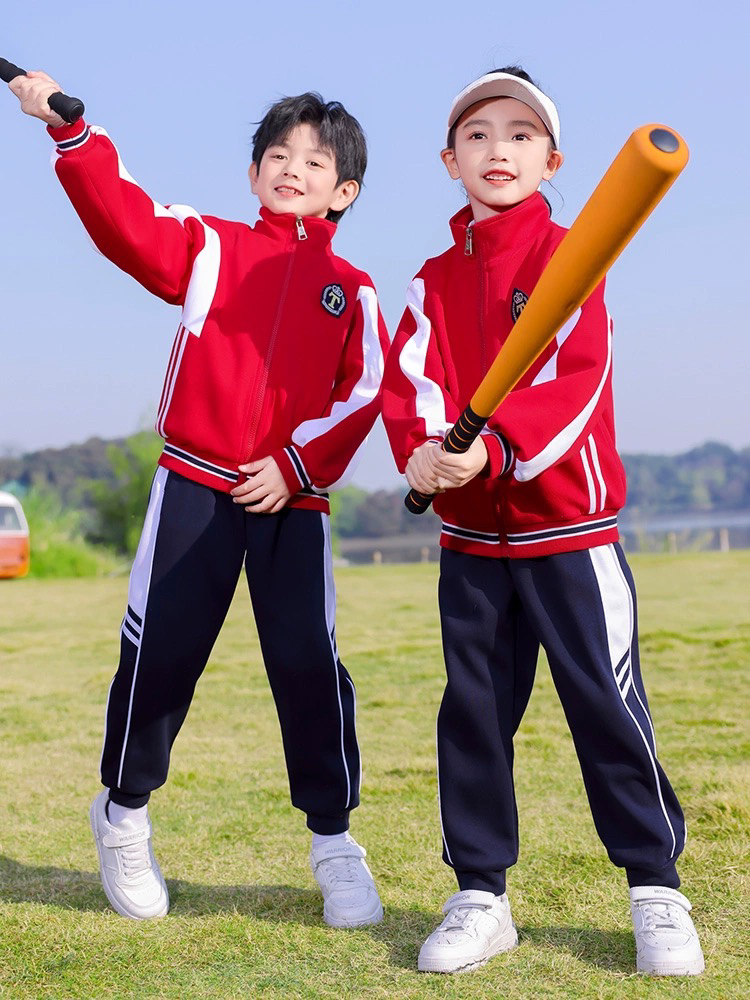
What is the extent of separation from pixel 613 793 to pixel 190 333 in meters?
1.38

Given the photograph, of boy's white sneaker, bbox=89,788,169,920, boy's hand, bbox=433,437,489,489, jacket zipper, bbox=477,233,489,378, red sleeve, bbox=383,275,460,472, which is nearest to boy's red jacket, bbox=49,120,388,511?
red sleeve, bbox=383,275,460,472

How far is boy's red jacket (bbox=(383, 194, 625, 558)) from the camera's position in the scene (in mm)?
2104

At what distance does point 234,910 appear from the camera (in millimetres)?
2531

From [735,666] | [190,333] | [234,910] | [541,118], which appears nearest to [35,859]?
[234,910]

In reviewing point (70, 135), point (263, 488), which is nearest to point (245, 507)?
point (263, 488)

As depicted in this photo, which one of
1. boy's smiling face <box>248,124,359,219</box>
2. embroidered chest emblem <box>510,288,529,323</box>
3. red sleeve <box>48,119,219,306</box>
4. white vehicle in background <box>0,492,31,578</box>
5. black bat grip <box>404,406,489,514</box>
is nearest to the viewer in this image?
black bat grip <box>404,406,489,514</box>

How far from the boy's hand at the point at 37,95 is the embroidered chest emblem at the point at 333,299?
2.26 feet

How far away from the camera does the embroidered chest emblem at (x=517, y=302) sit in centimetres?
221

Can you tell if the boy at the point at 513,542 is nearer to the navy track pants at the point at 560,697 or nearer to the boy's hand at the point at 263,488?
the navy track pants at the point at 560,697

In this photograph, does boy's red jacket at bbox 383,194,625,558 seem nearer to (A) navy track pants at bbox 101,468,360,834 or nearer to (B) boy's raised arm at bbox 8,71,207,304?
(A) navy track pants at bbox 101,468,360,834

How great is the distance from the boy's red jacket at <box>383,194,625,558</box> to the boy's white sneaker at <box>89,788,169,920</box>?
1.05 m

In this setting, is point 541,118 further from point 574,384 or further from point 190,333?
point 190,333

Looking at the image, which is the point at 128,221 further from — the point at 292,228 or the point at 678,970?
the point at 678,970

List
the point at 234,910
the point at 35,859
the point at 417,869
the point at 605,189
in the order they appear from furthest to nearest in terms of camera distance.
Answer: the point at 35,859 → the point at 417,869 → the point at 234,910 → the point at 605,189
